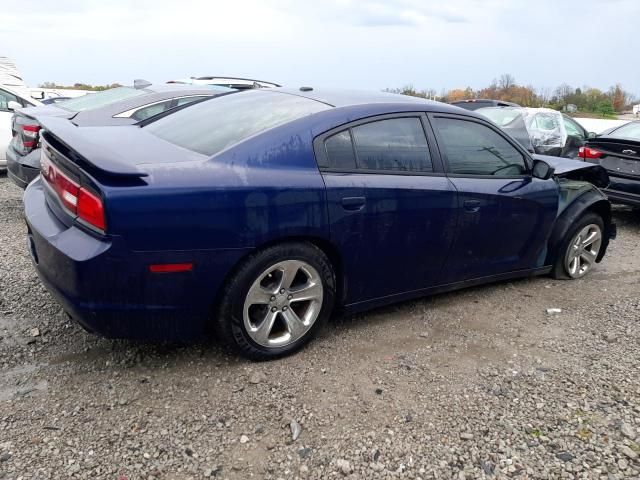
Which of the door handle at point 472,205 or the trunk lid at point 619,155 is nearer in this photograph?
the door handle at point 472,205

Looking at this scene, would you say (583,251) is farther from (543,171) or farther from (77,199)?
(77,199)

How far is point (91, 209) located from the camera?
8.06ft

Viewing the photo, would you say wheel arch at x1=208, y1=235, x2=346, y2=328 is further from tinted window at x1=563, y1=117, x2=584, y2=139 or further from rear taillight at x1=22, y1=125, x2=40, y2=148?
tinted window at x1=563, y1=117, x2=584, y2=139

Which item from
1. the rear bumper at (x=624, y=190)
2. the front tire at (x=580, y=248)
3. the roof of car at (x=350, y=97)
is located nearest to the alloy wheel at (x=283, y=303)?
the roof of car at (x=350, y=97)

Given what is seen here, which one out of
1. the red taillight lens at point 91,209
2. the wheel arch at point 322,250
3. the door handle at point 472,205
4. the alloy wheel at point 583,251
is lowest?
the alloy wheel at point 583,251

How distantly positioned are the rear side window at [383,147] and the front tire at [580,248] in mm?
1758

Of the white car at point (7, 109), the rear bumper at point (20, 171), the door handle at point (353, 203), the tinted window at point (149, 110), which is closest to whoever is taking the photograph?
the door handle at point (353, 203)

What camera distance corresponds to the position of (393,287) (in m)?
3.42

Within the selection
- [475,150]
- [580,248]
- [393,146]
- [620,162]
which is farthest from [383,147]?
[620,162]

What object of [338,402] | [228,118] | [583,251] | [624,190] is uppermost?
[228,118]

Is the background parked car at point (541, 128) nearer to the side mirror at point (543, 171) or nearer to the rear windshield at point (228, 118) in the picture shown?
the side mirror at point (543, 171)

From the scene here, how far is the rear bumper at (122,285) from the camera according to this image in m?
2.43

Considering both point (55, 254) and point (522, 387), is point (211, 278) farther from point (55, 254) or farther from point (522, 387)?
point (522, 387)

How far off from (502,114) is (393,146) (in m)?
7.02
